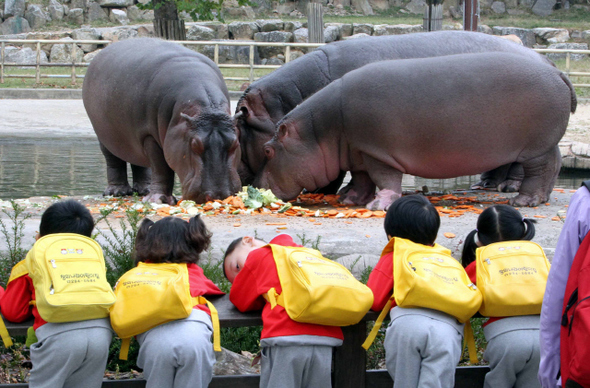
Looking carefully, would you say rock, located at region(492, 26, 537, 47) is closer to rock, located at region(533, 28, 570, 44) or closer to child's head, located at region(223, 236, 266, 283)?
rock, located at region(533, 28, 570, 44)

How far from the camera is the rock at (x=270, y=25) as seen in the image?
2772 cm

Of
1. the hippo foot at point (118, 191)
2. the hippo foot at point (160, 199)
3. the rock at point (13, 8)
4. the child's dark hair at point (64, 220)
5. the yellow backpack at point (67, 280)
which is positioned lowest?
the hippo foot at point (118, 191)

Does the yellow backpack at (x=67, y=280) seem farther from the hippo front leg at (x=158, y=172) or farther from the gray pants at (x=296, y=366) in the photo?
the hippo front leg at (x=158, y=172)

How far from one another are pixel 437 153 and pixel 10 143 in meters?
9.05

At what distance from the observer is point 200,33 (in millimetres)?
26828

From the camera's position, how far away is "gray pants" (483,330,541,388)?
8.76ft

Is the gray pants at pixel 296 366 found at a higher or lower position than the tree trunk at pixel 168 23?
lower

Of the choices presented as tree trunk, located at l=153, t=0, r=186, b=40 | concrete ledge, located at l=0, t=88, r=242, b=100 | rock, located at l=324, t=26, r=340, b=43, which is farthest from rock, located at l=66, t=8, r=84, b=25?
tree trunk, located at l=153, t=0, r=186, b=40

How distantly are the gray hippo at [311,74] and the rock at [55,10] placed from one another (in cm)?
2407

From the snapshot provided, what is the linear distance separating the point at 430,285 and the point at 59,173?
7674 mm

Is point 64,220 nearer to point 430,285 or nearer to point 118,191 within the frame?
point 430,285

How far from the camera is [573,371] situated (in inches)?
73.5

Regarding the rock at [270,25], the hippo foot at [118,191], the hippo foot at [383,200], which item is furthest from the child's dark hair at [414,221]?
the rock at [270,25]

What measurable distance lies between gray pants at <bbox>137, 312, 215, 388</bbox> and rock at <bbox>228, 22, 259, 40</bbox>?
84.0 ft
